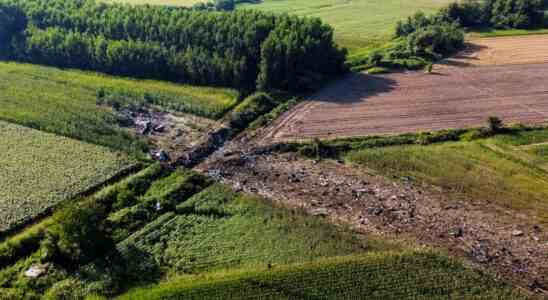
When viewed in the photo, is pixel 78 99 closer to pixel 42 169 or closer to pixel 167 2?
pixel 42 169

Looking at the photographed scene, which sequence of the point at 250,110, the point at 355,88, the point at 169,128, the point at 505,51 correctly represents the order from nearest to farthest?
1. the point at 169,128
2. the point at 250,110
3. the point at 355,88
4. the point at 505,51

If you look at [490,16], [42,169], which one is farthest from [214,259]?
[490,16]

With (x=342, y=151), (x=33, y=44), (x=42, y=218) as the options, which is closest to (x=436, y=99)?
(x=342, y=151)

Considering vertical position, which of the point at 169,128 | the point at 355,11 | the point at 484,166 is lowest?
the point at 484,166

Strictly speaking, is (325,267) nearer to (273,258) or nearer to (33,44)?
(273,258)

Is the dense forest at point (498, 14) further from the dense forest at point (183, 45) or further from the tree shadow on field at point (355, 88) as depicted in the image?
the dense forest at point (183, 45)

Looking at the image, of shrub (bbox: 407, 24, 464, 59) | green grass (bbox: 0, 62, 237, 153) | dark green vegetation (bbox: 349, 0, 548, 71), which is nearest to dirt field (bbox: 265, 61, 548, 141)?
dark green vegetation (bbox: 349, 0, 548, 71)
